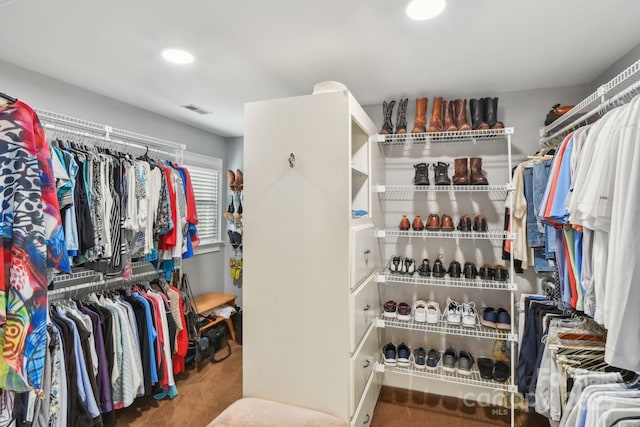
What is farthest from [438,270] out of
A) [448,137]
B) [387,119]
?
[387,119]

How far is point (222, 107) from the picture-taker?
291 centimetres

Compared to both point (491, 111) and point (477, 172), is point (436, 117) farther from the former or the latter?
point (477, 172)

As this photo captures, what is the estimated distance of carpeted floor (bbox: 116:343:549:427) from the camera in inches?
87.5

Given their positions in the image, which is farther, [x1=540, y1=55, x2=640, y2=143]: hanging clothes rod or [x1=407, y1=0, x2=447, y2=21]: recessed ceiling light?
[x1=407, y1=0, x2=447, y2=21]: recessed ceiling light

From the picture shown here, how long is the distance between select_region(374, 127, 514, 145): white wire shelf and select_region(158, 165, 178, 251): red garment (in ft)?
5.46

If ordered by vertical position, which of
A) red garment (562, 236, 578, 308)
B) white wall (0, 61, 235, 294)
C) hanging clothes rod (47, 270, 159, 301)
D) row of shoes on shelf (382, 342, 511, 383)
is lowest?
row of shoes on shelf (382, 342, 511, 383)

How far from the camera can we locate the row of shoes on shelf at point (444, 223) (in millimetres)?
2336

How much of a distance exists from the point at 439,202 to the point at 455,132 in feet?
1.93

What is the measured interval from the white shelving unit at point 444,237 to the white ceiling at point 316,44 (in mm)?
366

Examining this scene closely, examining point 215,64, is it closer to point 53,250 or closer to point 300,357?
point 53,250

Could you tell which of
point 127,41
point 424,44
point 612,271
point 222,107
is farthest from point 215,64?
point 612,271

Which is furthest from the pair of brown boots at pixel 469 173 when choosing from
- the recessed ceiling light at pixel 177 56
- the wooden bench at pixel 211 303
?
the wooden bench at pixel 211 303

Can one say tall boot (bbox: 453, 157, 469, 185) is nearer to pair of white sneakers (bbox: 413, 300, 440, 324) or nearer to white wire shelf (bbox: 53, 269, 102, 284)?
pair of white sneakers (bbox: 413, 300, 440, 324)

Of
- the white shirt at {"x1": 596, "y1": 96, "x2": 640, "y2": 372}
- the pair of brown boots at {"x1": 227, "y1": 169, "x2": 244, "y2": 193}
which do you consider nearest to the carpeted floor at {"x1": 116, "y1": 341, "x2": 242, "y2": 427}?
the pair of brown boots at {"x1": 227, "y1": 169, "x2": 244, "y2": 193}
